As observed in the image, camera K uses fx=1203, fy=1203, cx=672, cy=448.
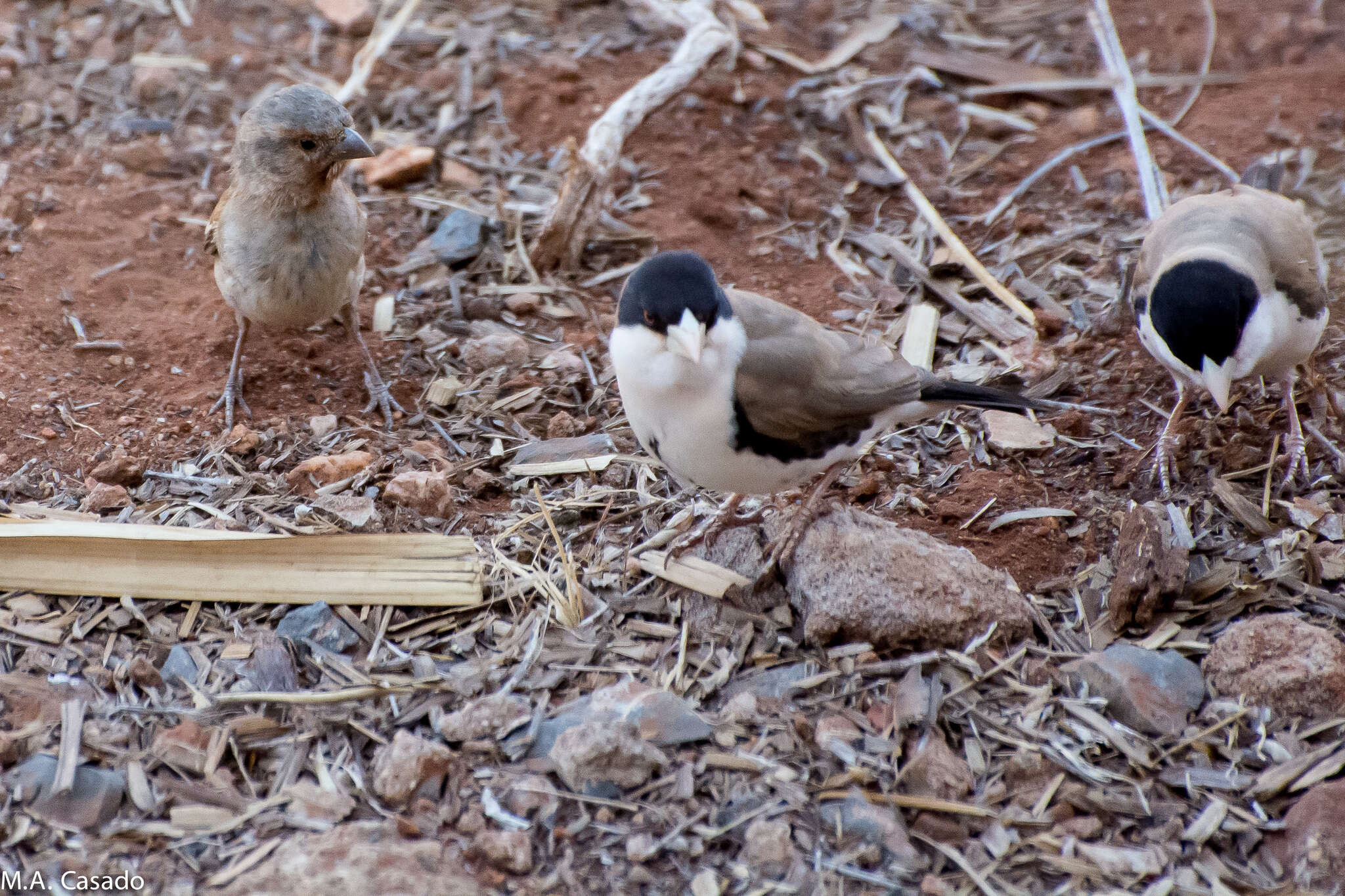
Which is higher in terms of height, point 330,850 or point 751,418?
point 751,418

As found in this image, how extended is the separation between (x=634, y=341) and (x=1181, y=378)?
2.47m

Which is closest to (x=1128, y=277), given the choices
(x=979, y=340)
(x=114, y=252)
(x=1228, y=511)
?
(x=979, y=340)

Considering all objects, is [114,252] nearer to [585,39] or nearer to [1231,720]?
[585,39]

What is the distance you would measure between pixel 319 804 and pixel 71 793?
70 cm

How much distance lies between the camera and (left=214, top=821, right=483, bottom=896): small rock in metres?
3.06

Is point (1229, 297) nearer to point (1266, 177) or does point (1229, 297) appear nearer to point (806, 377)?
point (1266, 177)

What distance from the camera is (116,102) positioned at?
723 cm

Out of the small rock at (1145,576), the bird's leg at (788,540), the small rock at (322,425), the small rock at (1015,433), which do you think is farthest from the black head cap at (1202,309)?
the small rock at (322,425)

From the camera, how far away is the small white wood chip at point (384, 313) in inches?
234

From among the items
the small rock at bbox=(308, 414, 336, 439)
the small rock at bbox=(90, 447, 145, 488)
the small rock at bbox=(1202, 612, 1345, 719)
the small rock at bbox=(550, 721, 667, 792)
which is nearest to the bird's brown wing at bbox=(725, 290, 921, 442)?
the small rock at bbox=(550, 721, 667, 792)

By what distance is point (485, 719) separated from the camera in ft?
12.0

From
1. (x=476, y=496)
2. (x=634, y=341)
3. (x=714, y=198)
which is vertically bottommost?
(x=476, y=496)

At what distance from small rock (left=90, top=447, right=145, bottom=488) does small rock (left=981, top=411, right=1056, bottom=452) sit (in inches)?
137

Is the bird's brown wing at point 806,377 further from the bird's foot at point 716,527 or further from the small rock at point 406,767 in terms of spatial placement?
the small rock at point 406,767
